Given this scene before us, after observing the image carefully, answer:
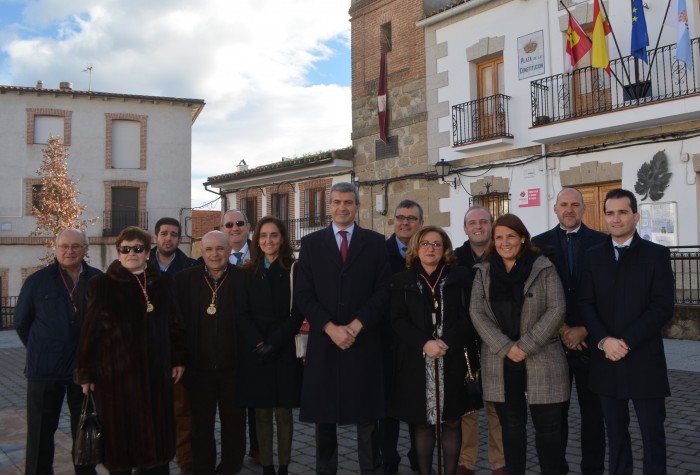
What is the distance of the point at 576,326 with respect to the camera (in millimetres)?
3695

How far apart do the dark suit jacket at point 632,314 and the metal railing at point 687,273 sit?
23.4 feet

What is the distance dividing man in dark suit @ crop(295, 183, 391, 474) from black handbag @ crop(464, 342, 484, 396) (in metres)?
0.54

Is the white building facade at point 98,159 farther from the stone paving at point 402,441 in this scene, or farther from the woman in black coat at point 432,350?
the woman in black coat at point 432,350

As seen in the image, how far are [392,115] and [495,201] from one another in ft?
11.9

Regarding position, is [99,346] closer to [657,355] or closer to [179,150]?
[657,355]

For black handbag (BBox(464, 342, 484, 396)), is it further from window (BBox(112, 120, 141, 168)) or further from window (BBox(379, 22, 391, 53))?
window (BBox(112, 120, 141, 168))

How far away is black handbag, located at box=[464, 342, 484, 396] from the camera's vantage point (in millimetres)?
3613

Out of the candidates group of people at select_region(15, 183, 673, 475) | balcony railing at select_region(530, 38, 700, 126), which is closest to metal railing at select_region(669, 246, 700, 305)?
balcony railing at select_region(530, 38, 700, 126)

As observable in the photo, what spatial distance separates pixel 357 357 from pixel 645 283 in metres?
1.72

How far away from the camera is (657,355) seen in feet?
11.0

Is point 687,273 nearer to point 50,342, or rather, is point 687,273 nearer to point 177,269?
point 177,269

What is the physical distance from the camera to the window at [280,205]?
1836cm

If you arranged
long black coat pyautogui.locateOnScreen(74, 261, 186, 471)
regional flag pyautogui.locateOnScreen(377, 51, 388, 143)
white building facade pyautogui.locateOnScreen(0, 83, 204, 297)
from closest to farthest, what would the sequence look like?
long black coat pyautogui.locateOnScreen(74, 261, 186, 471)
regional flag pyautogui.locateOnScreen(377, 51, 388, 143)
white building facade pyautogui.locateOnScreen(0, 83, 204, 297)

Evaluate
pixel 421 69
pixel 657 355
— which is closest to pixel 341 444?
pixel 657 355
